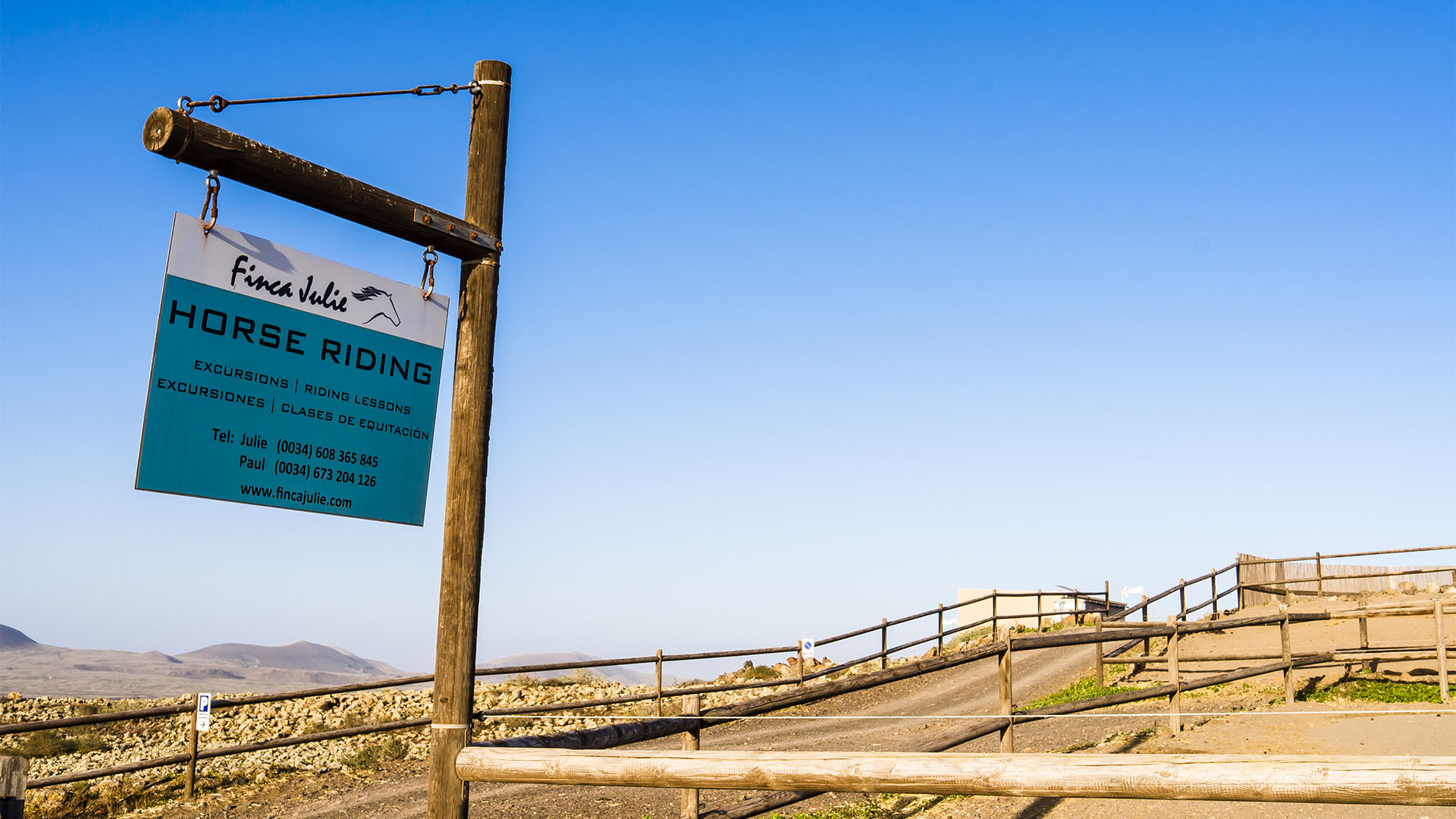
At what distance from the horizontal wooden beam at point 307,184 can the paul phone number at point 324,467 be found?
108 centimetres

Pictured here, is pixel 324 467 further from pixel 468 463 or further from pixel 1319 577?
pixel 1319 577

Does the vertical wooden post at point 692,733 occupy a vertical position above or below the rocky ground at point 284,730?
above

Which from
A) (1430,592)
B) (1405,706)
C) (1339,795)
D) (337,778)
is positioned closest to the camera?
(1339,795)

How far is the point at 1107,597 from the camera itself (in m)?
32.4

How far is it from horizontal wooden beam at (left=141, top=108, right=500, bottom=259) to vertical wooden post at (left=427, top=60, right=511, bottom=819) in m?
0.18

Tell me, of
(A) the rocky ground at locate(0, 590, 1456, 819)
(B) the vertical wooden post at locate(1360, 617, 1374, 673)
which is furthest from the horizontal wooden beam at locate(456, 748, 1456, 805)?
(B) the vertical wooden post at locate(1360, 617, 1374, 673)

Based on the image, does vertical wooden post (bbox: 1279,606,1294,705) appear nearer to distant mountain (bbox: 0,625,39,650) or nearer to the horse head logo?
the horse head logo

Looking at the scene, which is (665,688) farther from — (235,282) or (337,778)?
(235,282)

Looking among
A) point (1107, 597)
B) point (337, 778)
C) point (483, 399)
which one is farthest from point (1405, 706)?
point (1107, 597)

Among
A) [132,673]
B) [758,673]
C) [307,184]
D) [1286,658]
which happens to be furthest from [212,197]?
[132,673]

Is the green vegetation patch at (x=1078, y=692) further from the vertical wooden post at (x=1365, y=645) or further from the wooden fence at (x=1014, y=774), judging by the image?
the wooden fence at (x=1014, y=774)

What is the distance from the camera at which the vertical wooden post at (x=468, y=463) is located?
15.2 ft

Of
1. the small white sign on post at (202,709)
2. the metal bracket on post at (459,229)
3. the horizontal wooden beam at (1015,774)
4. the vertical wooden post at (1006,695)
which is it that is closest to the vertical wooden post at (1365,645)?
the vertical wooden post at (1006,695)

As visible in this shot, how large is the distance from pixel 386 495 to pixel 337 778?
33.8 ft
